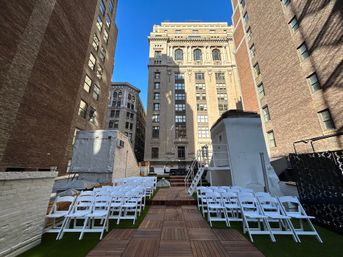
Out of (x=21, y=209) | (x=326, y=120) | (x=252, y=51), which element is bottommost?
(x=21, y=209)

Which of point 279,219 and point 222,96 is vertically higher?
point 222,96

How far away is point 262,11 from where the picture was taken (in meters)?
20.0

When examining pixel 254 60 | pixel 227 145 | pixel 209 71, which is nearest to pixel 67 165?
pixel 227 145

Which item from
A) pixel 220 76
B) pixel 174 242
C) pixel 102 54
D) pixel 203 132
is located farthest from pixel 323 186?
pixel 220 76

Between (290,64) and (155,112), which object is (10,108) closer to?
(290,64)

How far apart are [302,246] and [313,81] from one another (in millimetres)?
16253

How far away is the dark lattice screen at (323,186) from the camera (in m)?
4.67

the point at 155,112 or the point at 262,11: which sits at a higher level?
the point at 262,11

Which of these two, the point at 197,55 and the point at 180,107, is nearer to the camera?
the point at 180,107

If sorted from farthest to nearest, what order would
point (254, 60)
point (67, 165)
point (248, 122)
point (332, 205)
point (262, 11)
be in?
point (254, 60), point (262, 11), point (67, 165), point (248, 122), point (332, 205)

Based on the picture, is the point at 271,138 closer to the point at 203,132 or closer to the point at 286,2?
the point at 286,2

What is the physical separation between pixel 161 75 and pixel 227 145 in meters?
32.7

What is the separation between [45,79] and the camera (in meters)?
11.8

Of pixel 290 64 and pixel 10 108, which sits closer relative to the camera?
pixel 10 108
